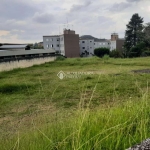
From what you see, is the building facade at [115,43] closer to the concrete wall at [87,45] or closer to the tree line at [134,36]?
the concrete wall at [87,45]

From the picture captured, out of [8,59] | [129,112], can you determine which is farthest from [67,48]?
[129,112]

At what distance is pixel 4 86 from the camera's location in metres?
5.32

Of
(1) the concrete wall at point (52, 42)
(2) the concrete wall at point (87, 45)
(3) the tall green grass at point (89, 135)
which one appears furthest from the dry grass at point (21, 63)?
(2) the concrete wall at point (87, 45)

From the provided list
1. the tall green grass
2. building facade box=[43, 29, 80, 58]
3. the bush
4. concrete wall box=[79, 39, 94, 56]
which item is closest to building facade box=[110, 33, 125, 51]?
concrete wall box=[79, 39, 94, 56]

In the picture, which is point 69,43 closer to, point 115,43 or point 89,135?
point 115,43

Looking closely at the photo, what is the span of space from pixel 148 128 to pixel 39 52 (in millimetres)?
11494

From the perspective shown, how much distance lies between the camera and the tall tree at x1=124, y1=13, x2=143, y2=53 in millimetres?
27633

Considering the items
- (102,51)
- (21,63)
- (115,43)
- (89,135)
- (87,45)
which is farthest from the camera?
(87,45)

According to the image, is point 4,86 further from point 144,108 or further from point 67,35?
point 67,35

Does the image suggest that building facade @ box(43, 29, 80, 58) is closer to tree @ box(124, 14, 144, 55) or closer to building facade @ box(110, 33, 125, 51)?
tree @ box(124, 14, 144, 55)

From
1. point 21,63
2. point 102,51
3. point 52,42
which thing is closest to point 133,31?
point 102,51

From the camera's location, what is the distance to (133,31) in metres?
28.2

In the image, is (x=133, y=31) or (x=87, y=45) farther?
(x=87, y=45)

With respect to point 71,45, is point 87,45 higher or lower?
higher
